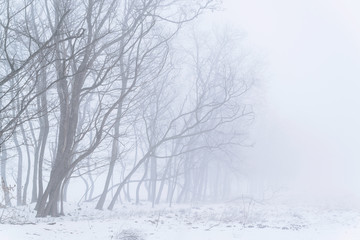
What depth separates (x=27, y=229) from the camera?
7.94 m

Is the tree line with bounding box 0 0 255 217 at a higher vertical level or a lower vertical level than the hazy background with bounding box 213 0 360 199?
lower

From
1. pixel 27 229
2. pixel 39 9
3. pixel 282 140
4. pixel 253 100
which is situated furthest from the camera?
pixel 282 140

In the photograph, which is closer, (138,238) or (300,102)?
(138,238)

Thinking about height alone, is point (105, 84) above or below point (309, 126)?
below

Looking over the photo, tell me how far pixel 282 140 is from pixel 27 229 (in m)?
53.7

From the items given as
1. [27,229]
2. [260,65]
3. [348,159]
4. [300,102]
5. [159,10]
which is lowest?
[27,229]

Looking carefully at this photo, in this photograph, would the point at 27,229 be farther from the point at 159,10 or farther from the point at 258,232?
the point at 159,10

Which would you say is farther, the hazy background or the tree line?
the hazy background

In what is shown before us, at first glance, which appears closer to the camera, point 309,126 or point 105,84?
point 105,84

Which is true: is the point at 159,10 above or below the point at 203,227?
above

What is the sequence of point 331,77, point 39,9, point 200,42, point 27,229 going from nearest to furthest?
point 27,229 → point 39,9 → point 200,42 → point 331,77

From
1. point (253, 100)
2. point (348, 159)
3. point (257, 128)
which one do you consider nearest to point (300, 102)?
point (348, 159)

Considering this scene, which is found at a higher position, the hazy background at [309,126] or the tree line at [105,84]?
the hazy background at [309,126]

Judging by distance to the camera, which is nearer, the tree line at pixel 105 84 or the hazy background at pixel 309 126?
the tree line at pixel 105 84
